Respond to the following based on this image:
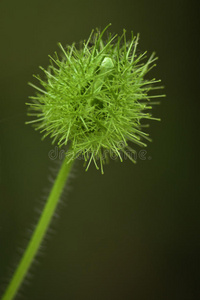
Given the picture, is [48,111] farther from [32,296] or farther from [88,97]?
[32,296]

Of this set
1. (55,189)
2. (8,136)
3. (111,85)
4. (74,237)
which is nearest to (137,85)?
(111,85)

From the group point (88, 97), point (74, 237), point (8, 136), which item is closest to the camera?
point (88, 97)

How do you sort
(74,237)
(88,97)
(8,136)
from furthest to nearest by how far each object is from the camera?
(74,237) → (8,136) → (88,97)

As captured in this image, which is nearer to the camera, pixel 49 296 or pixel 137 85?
pixel 137 85

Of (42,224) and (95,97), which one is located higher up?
(95,97)

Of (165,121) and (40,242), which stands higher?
(165,121)

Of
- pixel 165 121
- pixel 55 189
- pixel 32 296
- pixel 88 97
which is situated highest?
pixel 165 121

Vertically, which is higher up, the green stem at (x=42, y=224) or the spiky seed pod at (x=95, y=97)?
the spiky seed pod at (x=95, y=97)

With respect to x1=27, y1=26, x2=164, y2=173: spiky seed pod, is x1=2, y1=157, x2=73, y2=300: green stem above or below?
below
